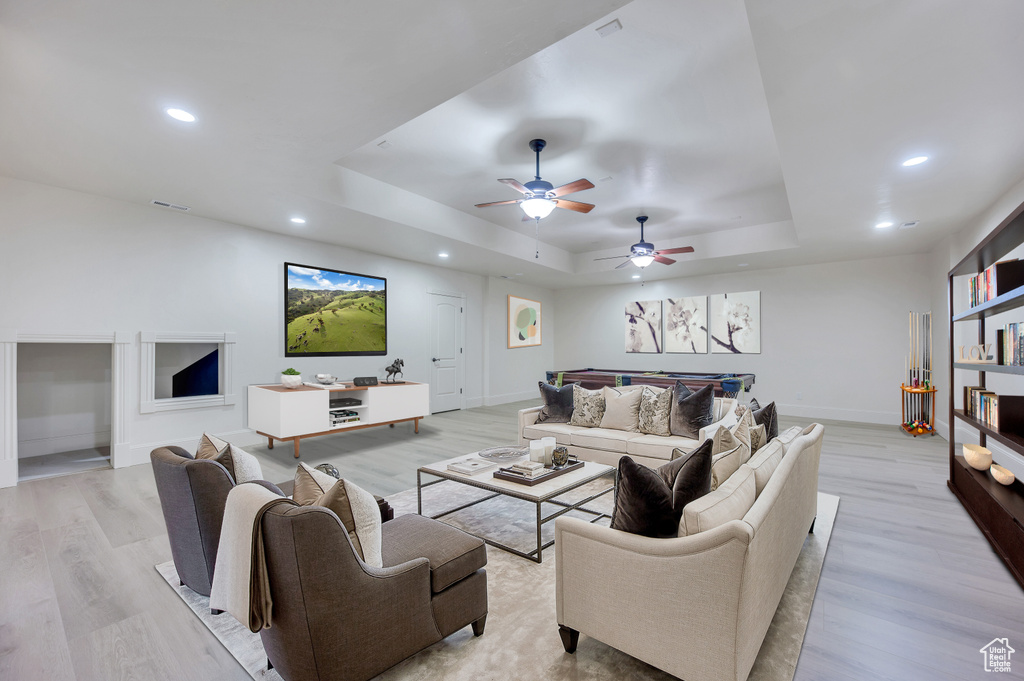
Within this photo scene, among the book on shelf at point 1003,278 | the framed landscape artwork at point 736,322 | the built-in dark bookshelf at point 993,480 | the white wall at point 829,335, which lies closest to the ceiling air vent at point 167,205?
the built-in dark bookshelf at point 993,480

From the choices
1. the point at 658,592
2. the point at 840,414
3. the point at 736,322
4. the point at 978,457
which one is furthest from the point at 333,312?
the point at 840,414

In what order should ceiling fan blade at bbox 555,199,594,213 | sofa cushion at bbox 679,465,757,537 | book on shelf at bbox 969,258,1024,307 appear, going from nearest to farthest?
sofa cushion at bbox 679,465,757,537, book on shelf at bbox 969,258,1024,307, ceiling fan blade at bbox 555,199,594,213

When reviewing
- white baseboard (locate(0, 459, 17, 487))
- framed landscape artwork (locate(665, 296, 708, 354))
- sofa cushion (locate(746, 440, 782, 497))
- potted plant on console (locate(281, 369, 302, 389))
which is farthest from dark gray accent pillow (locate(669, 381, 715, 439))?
white baseboard (locate(0, 459, 17, 487))

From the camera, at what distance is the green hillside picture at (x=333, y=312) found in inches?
232

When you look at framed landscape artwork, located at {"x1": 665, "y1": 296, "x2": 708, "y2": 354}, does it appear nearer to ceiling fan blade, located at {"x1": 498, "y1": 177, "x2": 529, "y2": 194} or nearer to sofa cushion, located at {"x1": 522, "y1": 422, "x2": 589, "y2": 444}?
sofa cushion, located at {"x1": 522, "y1": 422, "x2": 589, "y2": 444}

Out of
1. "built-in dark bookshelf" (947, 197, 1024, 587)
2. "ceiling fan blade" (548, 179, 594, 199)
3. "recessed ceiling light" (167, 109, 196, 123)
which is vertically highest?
"recessed ceiling light" (167, 109, 196, 123)

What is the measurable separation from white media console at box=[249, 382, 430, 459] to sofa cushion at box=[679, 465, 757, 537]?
14.7ft

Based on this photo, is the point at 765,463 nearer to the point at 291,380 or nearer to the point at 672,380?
the point at 672,380

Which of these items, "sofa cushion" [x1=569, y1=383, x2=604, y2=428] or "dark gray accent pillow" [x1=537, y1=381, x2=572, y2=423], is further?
"dark gray accent pillow" [x1=537, y1=381, x2=572, y2=423]

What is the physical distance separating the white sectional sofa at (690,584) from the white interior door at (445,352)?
625 cm

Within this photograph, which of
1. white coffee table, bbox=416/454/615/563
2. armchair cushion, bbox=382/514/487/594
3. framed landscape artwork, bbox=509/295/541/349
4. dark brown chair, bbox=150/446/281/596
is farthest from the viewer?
framed landscape artwork, bbox=509/295/541/349

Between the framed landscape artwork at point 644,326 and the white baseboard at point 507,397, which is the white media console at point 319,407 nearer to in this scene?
the white baseboard at point 507,397

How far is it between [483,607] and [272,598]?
2.83ft

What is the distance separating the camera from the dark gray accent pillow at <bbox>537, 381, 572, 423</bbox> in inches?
178
